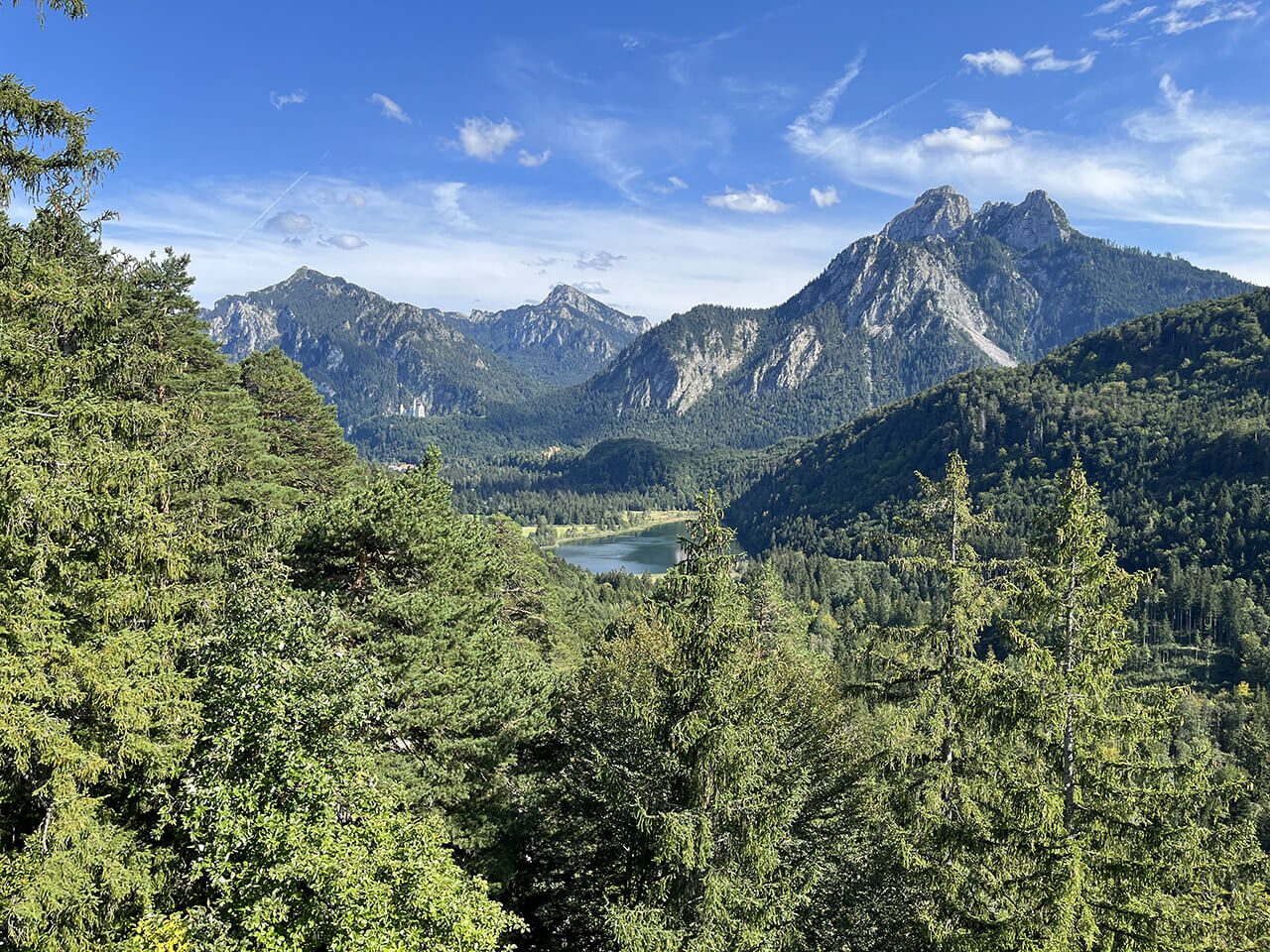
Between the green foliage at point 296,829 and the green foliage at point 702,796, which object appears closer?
the green foliage at point 296,829

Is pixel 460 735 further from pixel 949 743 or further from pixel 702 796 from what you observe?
pixel 949 743

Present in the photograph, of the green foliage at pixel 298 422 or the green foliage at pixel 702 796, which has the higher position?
the green foliage at pixel 298 422

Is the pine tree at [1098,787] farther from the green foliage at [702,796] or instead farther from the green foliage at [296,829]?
the green foliage at [296,829]

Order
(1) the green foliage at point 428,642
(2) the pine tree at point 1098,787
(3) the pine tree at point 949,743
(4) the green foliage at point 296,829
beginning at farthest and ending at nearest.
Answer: (1) the green foliage at point 428,642
(3) the pine tree at point 949,743
(2) the pine tree at point 1098,787
(4) the green foliage at point 296,829

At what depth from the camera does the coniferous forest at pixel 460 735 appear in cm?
959

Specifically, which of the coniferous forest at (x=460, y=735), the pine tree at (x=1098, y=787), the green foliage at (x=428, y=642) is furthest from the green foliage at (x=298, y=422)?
the pine tree at (x=1098, y=787)

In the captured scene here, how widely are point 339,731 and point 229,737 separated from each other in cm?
156

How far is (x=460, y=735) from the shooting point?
1934cm

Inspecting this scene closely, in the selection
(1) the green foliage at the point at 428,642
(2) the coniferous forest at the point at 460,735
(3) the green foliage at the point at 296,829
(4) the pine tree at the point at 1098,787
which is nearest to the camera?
(3) the green foliage at the point at 296,829

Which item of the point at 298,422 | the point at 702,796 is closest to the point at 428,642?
the point at 702,796

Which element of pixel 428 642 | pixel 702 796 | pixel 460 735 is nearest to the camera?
pixel 702 796

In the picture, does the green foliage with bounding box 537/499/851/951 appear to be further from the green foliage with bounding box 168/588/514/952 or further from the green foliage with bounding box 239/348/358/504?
the green foliage with bounding box 239/348/358/504

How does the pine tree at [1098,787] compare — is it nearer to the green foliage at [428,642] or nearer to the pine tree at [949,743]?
the pine tree at [949,743]

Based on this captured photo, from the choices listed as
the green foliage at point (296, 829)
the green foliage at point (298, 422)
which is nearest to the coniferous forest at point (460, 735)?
the green foliage at point (296, 829)
